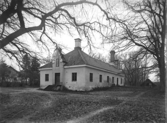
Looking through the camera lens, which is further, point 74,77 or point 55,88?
point 55,88

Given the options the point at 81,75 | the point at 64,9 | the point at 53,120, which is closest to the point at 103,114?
the point at 53,120

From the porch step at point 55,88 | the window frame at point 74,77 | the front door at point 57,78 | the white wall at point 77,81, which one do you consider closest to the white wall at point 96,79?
the white wall at point 77,81


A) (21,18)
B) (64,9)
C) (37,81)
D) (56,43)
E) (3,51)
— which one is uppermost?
(64,9)

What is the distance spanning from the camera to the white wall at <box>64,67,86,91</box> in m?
18.8

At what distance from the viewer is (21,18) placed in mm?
8008

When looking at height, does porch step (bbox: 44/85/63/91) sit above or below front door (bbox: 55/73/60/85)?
below

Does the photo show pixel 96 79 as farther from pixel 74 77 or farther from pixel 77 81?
pixel 74 77

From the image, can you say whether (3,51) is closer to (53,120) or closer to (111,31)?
(53,120)

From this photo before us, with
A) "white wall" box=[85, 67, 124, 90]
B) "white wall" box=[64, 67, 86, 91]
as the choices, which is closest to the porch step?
"white wall" box=[64, 67, 86, 91]

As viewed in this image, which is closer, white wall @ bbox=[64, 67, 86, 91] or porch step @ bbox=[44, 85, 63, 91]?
white wall @ bbox=[64, 67, 86, 91]

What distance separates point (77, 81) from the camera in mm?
19250

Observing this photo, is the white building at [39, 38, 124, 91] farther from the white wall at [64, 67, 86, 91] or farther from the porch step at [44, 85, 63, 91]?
the porch step at [44, 85, 63, 91]

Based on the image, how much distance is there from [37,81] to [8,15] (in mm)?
27088

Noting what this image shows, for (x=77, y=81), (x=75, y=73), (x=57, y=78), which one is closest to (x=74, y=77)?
(x=75, y=73)
